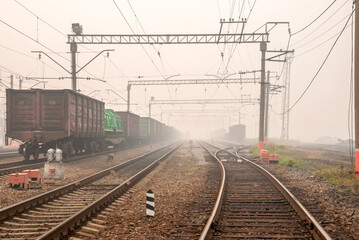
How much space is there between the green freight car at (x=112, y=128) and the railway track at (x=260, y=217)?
1757 cm

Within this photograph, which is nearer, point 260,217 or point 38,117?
point 260,217

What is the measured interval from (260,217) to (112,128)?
72.2ft

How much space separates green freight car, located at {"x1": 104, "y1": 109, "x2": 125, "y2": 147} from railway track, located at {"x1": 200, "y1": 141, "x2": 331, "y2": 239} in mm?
17571

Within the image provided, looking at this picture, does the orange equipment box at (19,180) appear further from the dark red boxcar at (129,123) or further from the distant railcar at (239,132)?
the distant railcar at (239,132)

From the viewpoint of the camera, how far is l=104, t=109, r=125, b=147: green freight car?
25975 mm

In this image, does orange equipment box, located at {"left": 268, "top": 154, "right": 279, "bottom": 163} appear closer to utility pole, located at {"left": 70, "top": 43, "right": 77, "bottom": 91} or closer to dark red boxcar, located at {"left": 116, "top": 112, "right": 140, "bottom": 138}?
utility pole, located at {"left": 70, "top": 43, "right": 77, "bottom": 91}

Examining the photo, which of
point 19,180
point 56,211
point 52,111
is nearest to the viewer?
point 56,211

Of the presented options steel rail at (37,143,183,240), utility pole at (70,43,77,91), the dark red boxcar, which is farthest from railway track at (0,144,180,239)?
the dark red boxcar

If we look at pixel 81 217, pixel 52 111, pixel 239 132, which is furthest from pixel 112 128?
pixel 239 132

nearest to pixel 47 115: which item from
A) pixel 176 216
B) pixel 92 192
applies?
pixel 92 192

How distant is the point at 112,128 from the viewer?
27375 mm

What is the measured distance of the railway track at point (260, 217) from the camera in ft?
17.6

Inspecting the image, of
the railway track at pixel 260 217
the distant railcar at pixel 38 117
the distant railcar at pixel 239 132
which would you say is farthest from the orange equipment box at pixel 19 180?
the distant railcar at pixel 239 132

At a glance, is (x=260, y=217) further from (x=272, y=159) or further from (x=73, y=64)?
(x=73, y=64)
